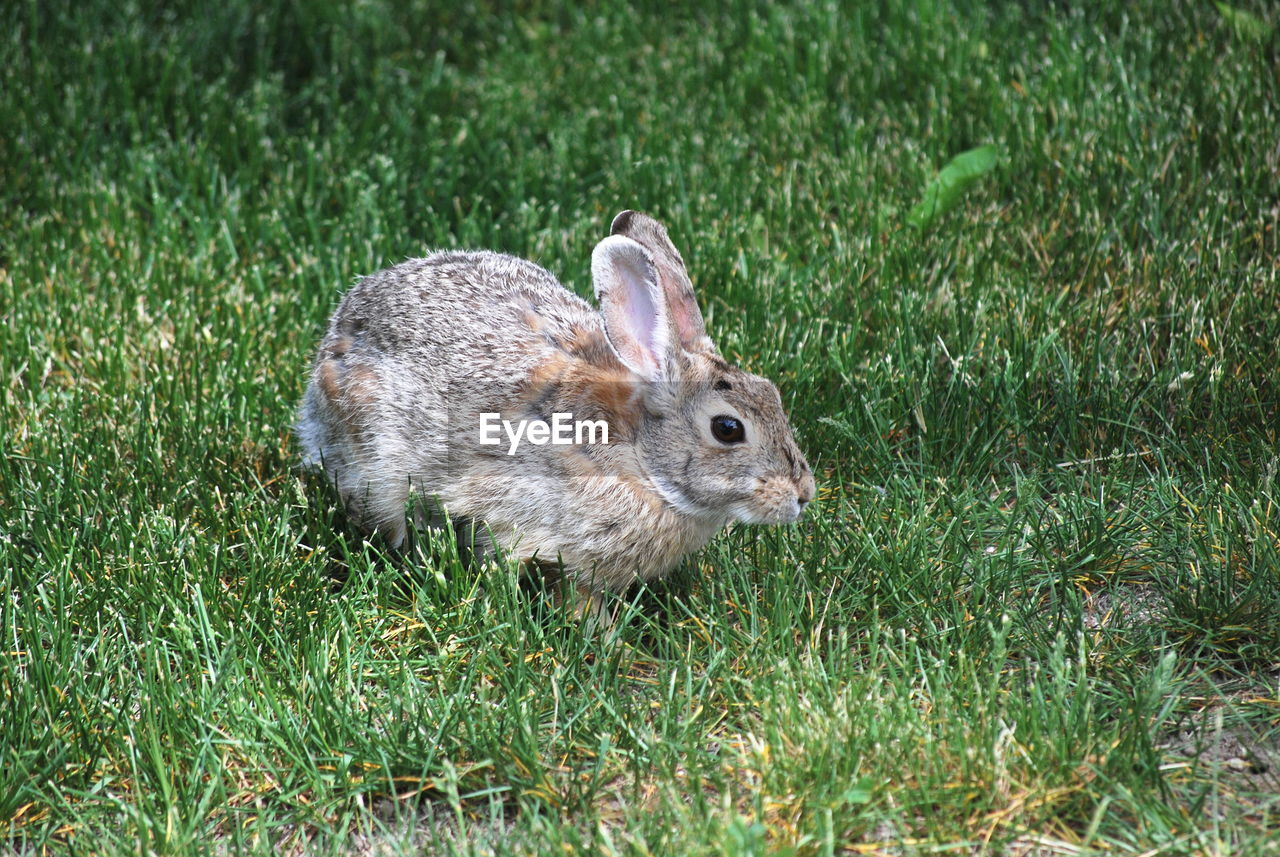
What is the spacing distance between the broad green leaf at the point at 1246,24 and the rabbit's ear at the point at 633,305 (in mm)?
3666

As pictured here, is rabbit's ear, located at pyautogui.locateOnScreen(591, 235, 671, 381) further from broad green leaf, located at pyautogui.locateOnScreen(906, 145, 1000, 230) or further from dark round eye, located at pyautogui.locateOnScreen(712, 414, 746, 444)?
broad green leaf, located at pyautogui.locateOnScreen(906, 145, 1000, 230)

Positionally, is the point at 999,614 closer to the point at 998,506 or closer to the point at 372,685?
the point at 998,506

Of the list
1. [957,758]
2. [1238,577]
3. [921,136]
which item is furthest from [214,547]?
[921,136]

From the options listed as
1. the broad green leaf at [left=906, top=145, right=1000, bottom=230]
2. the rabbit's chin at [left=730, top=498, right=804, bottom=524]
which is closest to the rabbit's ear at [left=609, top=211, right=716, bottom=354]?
the rabbit's chin at [left=730, top=498, right=804, bottom=524]

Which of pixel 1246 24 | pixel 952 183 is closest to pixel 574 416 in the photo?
pixel 952 183

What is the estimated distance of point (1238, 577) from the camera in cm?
375

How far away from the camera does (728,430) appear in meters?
3.85

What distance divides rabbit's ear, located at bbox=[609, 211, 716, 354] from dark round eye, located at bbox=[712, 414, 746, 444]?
0.28m

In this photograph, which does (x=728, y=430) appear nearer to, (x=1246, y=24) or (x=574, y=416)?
(x=574, y=416)

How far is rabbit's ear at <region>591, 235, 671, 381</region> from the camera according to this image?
12.6ft

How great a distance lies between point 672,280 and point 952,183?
80.4 inches

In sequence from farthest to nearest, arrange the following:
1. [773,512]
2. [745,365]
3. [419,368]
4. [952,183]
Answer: [952,183] < [745,365] < [419,368] < [773,512]

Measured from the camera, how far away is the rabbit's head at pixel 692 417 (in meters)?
3.79

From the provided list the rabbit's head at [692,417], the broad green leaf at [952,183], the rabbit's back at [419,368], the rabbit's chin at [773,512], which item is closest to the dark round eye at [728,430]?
the rabbit's head at [692,417]
